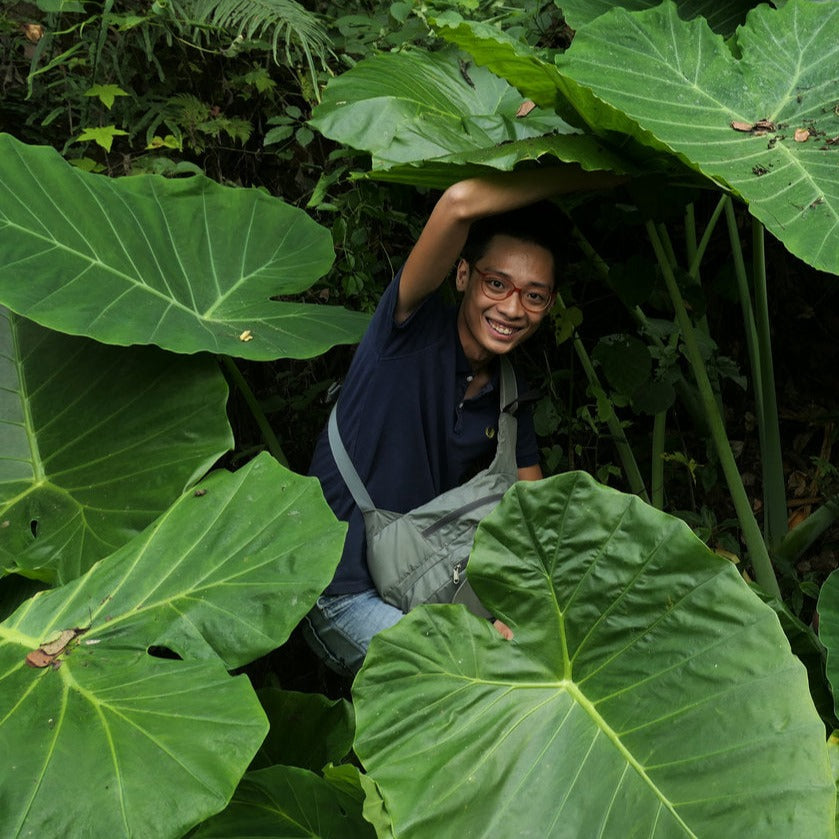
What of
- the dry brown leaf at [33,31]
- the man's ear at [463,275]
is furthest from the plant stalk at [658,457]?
the dry brown leaf at [33,31]

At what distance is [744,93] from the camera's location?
1604 millimetres

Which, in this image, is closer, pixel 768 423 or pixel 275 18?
pixel 275 18

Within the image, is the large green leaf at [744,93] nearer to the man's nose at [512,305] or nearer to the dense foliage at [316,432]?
the dense foliage at [316,432]

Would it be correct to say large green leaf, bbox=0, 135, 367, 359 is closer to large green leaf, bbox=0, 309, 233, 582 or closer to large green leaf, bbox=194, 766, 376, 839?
large green leaf, bbox=0, 309, 233, 582

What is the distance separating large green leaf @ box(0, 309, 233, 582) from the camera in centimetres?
169

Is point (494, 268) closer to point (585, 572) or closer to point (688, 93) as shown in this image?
point (688, 93)

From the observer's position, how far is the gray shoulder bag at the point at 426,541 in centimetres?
170

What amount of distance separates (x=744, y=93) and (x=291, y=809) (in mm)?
1287

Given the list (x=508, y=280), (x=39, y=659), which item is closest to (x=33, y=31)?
(x=508, y=280)

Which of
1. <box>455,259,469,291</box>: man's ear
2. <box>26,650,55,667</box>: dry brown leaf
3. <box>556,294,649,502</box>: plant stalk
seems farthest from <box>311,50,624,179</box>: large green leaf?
<box>26,650,55,667</box>: dry brown leaf

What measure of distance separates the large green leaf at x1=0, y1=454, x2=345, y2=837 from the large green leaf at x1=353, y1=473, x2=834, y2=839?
18cm

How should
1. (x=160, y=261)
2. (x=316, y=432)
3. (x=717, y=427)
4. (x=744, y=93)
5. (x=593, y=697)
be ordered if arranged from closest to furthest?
(x=593, y=697)
(x=744, y=93)
(x=160, y=261)
(x=717, y=427)
(x=316, y=432)

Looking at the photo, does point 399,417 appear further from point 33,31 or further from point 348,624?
point 33,31

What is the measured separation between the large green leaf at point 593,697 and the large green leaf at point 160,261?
62 centimetres
